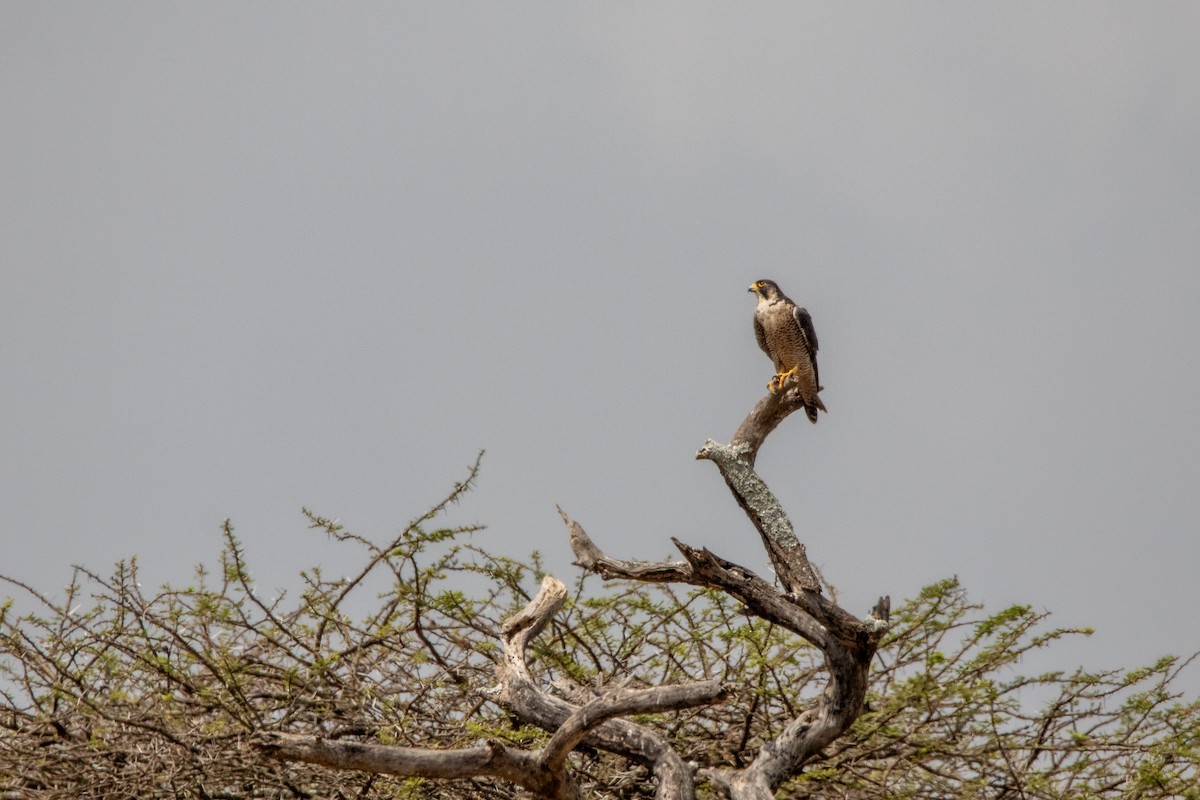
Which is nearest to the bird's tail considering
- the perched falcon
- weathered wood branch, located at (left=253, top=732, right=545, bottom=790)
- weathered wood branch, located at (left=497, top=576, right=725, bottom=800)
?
the perched falcon

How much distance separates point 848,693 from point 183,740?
2.64 m

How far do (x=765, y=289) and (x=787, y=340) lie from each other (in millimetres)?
542

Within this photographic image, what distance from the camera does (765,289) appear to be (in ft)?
22.8

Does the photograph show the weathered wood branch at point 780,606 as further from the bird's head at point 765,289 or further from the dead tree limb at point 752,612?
the bird's head at point 765,289

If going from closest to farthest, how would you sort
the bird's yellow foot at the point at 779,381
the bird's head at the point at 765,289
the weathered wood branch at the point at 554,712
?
the weathered wood branch at the point at 554,712 → the bird's yellow foot at the point at 779,381 → the bird's head at the point at 765,289

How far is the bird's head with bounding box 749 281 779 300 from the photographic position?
6.87 m

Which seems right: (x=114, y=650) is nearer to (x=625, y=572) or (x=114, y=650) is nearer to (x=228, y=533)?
(x=228, y=533)

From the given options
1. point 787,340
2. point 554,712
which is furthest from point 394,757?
point 787,340

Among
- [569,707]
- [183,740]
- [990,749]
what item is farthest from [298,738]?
[990,749]

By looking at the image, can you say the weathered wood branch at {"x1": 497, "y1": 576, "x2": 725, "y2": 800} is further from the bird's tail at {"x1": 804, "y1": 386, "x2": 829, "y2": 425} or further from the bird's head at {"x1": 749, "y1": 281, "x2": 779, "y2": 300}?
the bird's head at {"x1": 749, "y1": 281, "x2": 779, "y2": 300}

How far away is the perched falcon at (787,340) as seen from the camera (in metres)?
5.91

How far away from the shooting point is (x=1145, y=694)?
235 inches

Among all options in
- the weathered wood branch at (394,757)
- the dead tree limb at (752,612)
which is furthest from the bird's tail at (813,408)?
the weathered wood branch at (394,757)

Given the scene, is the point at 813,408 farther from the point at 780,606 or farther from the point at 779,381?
the point at 780,606
